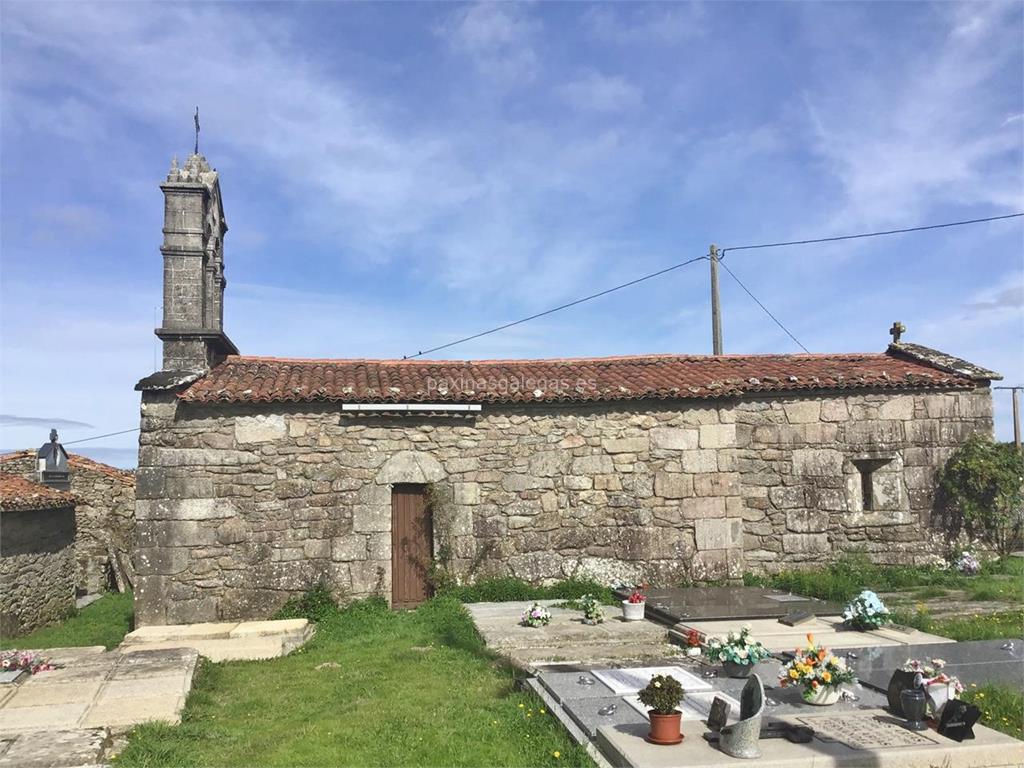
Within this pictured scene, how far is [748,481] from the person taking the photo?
1279 centimetres

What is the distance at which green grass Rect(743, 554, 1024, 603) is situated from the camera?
11.3 m

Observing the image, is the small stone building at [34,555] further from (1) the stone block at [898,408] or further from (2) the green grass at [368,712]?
(1) the stone block at [898,408]

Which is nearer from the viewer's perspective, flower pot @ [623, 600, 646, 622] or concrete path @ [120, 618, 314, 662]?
concrete path @ [120, 618, 314, 662]

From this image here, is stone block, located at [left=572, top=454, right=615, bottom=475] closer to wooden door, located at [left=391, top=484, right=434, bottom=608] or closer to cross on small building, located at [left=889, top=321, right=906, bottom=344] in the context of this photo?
wooden door, located at [left=391, top=484, right=434, bottom=608]

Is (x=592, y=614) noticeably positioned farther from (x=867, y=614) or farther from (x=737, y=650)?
(x=867, y=614)

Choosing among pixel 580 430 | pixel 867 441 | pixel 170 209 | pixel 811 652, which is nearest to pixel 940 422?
pixel 867 441

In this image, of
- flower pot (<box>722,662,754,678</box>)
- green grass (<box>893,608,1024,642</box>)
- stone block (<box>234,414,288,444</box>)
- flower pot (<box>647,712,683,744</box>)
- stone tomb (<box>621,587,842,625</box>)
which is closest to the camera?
flower pot (<box>647,712,683,744</box>)

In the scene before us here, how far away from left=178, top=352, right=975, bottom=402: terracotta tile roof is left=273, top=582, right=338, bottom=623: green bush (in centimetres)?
277

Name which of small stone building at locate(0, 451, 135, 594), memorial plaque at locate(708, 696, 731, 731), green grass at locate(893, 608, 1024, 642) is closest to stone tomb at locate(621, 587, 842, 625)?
green grass at locate(893, 608, 1024, 642)

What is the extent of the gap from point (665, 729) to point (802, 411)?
881 centimetres

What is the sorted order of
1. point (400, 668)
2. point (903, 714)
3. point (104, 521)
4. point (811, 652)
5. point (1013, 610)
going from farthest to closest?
point (104, 521) < point (1013, 610) < point (400, 668) < point (811, 652) < point (903, 714)

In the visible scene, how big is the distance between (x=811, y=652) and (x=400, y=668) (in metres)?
4.21

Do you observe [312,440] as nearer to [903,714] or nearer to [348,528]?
[348,528]

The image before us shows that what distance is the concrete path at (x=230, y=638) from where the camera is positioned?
9430 millimetres
